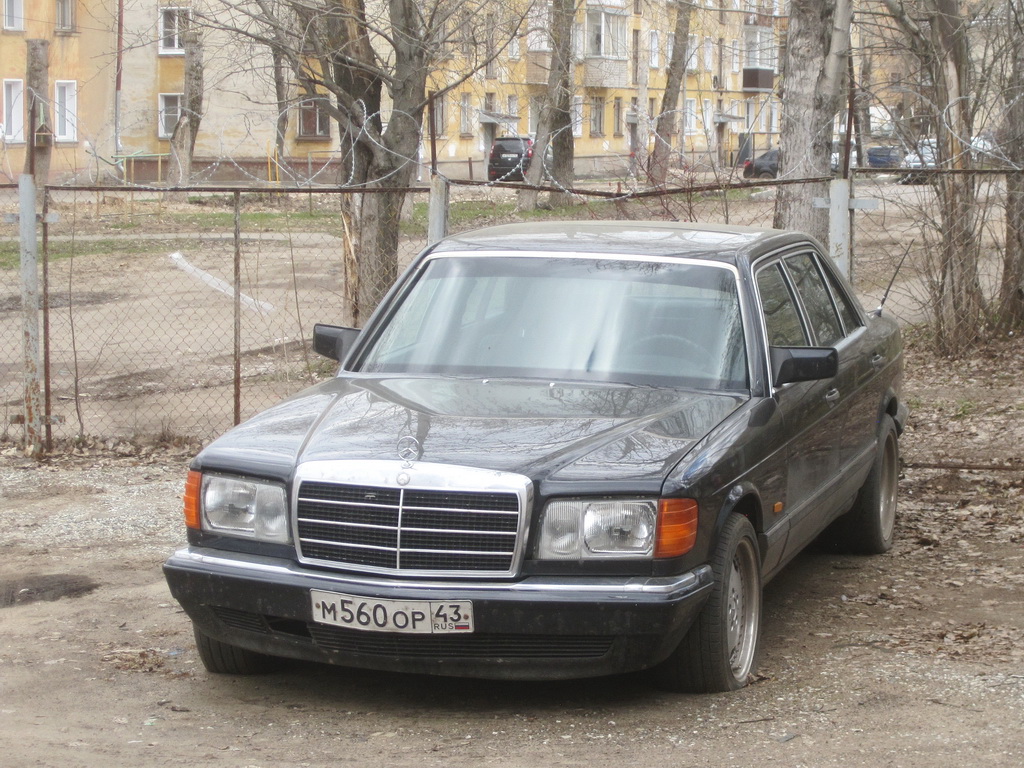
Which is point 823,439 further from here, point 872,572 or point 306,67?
point 306,67

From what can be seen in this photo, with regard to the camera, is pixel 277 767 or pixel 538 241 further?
pixel 538 241

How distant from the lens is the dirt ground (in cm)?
417

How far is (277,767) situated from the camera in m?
4.02

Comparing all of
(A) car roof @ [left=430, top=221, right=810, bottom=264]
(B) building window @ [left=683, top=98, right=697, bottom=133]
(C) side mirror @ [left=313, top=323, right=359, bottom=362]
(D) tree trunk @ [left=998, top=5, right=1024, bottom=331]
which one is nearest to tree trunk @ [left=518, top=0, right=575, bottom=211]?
(B) building window @ [left=683, top=98, right=697, bottom=133]

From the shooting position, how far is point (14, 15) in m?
44.2

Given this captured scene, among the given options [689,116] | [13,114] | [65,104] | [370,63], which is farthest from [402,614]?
[689,116]

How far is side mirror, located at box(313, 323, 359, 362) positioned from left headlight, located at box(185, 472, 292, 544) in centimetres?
132

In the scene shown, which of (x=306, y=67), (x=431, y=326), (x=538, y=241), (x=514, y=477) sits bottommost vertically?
(x=514, y=477)

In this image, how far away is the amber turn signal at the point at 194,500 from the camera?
465 centimetres

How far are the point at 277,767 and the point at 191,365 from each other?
1047 cm

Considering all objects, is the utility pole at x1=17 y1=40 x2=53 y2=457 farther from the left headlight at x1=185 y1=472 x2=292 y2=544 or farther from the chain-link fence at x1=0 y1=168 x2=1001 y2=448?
the left headlight at x1=185 y1=472 x2=292 y2=544

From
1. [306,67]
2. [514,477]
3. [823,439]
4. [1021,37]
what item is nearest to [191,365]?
[306,67]

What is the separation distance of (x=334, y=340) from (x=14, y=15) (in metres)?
42.9

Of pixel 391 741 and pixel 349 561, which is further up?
pixel 349 561
